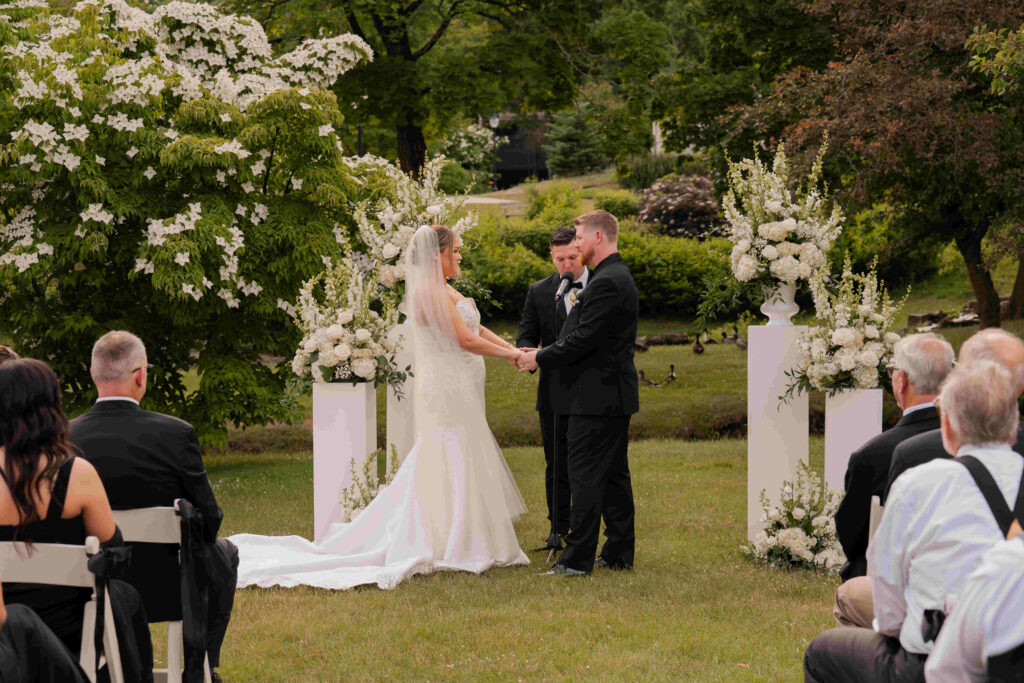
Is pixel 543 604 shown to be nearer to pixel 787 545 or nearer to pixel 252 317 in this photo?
pixel 787 545

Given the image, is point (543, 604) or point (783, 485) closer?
point (543, 604)

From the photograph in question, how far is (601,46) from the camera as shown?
18.8 metres

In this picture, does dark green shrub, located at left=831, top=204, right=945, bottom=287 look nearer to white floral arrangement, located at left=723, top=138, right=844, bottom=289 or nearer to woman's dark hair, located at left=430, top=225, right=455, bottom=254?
white floral arrangement, located at left=723, top=138, right=844, bottom=289

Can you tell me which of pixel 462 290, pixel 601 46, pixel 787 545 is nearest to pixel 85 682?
pixel 787 545

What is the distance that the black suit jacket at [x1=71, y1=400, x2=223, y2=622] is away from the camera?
4793 mm

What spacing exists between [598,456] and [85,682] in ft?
13.9

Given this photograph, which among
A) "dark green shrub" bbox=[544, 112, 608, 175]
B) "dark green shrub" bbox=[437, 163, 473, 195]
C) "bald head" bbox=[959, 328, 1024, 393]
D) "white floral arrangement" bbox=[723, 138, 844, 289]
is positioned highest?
"dark green shrub" bbox=[544, 112, 608, 175]

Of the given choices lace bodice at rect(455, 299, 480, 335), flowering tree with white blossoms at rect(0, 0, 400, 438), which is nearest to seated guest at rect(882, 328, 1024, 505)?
lace bodice at rect(455, 299, 480, 335)

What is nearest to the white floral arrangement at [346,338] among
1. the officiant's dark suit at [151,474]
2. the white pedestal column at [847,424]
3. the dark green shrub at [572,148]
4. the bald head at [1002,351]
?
the white pedestal column at [847,424]

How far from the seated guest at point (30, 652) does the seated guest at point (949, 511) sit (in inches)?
108

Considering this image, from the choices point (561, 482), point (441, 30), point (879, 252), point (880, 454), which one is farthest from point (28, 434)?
point (879, 252)

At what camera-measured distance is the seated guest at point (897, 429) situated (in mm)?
4441

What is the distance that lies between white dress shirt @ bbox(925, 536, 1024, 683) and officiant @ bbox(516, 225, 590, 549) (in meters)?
5.12

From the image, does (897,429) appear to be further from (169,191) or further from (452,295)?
(169,191)
